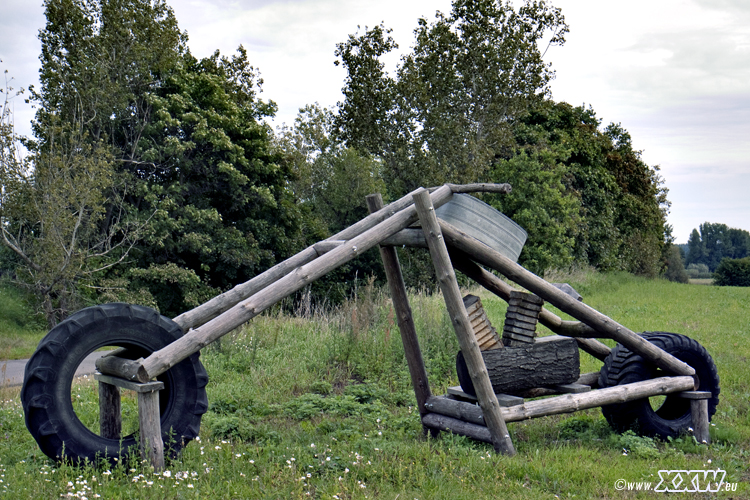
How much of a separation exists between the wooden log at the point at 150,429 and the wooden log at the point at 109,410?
2.41 feet

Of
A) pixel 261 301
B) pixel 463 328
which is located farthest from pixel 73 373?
pixel 463 328

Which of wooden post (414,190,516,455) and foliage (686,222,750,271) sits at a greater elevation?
foliage (686,222,750,271)

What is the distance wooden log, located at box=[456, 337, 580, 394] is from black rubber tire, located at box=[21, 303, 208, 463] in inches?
98.0

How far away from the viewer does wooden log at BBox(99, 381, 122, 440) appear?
4.84 metres

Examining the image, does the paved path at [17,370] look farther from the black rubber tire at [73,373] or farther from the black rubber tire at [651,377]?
the black rubber tire at [651,377]

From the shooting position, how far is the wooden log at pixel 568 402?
5.24 meters

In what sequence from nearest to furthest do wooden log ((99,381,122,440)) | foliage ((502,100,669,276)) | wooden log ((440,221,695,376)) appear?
wooden log ((99,381,122,440)), wooden log ((440,221,695,376)), foliage ((502,100,669,276))

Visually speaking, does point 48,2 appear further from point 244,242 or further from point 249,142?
point 244,242

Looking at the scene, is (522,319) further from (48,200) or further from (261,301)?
(48,200)

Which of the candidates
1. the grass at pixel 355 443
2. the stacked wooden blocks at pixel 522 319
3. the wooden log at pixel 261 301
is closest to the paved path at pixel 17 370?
the grass at pixel 355 443

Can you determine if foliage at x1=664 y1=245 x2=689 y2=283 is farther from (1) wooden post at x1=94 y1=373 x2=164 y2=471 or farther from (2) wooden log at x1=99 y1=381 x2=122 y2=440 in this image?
(1) wooden post at x1=94 y1=373 x2=164 y2=471

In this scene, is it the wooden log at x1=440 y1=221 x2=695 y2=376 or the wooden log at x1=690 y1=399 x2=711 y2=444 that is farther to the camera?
the wooden log at x1=690 y1=399 x2=711 y2=444

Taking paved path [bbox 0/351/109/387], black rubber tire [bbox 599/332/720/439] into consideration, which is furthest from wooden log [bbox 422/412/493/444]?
paved path [bbox 0/351/109/387]

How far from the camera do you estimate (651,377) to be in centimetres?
591
